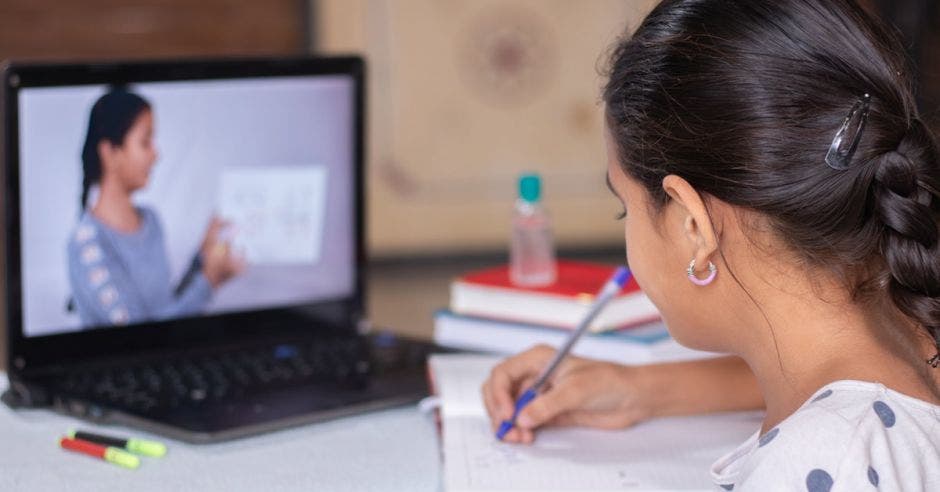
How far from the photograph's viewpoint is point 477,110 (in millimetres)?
3844

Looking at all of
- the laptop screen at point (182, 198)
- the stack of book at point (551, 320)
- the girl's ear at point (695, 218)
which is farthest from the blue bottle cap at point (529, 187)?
the girl's ear at point (695, 218)

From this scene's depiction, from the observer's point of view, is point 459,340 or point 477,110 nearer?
point 459,340

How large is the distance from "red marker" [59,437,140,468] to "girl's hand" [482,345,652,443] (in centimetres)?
32

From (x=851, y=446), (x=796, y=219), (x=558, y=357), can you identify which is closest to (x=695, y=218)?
(x=796, y=219)

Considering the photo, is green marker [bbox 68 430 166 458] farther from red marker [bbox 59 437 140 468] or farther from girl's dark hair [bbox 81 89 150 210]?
girl's dark hair [bbox 81 89 150 210]

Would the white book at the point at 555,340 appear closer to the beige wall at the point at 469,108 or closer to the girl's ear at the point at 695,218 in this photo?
the girl's ear at the point at 695,218

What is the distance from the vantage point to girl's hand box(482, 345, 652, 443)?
1105 millimetres

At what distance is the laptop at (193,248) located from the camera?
1.19 metres

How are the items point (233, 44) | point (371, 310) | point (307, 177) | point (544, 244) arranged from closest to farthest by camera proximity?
point (307, 177), point (544, 244), point (371, 310), point (233, 44)

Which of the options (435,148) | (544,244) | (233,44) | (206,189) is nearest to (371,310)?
(435,148)

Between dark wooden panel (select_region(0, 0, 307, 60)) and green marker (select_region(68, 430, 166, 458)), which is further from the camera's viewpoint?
dark wooden panel (select_region(0, 0, 307, 60))

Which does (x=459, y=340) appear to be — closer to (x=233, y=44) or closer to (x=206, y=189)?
(x=206, y=189)

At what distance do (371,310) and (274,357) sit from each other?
209cm

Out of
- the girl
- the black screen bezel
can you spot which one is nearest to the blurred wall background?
the black screen bezel
